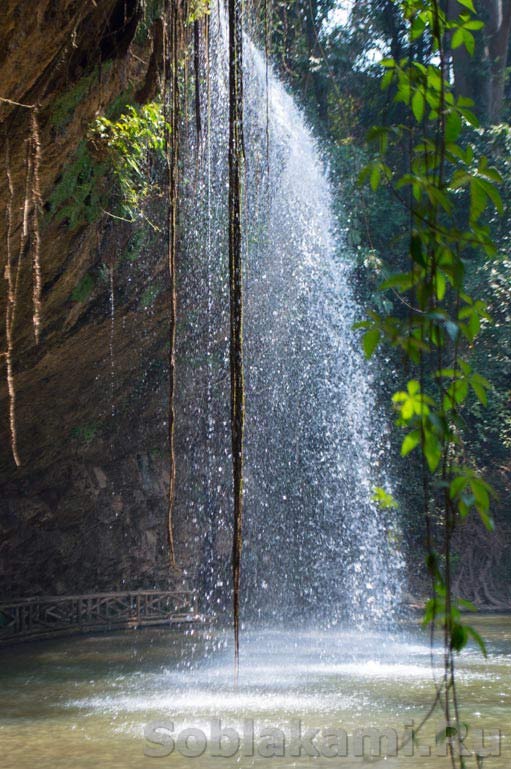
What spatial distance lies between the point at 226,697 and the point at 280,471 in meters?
9.76

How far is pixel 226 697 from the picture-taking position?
899cm

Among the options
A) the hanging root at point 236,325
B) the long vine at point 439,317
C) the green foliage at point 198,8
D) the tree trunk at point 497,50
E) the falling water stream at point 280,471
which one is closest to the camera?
the long vine at point 439,317

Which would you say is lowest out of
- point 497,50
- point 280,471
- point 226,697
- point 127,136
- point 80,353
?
point 226,697

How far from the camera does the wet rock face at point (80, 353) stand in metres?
7.12

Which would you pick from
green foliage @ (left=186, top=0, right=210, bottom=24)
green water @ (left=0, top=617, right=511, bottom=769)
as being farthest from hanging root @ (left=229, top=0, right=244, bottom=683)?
green water @ (left=0, top=617, right=511, bottom=769)

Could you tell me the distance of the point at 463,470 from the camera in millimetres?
1818

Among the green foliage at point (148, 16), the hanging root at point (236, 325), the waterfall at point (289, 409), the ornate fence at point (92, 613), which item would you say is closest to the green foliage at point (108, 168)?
the green foliage at point (148, 16)

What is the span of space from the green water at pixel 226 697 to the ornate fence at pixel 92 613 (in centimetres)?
60

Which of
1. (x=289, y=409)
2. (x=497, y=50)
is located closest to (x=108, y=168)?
(x=289, y=409)

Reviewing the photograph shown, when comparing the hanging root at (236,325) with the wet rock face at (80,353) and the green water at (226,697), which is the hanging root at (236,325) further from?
the green water at (226,697)

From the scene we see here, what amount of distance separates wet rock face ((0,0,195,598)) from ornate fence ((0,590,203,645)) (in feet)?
1.94

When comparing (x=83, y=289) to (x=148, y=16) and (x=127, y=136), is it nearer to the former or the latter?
(x=127, y=136)

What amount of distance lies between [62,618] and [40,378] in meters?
4.86

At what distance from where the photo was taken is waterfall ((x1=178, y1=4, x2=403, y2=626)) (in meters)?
16.4
